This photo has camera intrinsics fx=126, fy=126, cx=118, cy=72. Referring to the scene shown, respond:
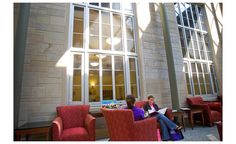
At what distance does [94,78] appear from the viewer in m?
3.42

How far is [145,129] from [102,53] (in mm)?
2364

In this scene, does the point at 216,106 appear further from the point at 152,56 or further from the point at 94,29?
the point at 94,29

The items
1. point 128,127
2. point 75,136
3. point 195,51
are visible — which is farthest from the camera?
point 195,51

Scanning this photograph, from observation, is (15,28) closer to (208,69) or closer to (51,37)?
(51,37)

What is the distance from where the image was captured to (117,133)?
194 centimetres

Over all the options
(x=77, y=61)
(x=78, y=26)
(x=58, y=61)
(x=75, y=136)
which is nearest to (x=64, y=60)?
(x=58, y=61)

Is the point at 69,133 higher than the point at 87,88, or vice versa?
the point at 87,88

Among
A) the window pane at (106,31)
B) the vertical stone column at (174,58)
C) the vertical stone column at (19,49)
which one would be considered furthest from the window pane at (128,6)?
the vertical stone column at (19,49)

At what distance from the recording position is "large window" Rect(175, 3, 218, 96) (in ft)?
16.6

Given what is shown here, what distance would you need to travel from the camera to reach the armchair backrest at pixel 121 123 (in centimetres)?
181

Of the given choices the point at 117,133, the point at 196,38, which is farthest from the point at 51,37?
the point at 196,38

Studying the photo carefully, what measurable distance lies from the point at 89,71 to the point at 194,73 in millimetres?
4259

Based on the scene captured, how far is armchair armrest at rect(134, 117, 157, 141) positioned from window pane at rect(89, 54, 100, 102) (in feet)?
5.56

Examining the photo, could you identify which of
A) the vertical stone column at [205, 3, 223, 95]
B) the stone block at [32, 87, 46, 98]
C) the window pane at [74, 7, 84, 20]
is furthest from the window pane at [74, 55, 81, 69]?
the vertical stone column at [205, 3, 223, 95]
